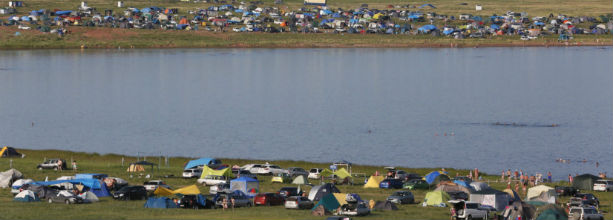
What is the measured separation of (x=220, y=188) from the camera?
1785 inches

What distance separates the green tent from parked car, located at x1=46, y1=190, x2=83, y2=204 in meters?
10.4

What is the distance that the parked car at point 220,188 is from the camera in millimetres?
44147

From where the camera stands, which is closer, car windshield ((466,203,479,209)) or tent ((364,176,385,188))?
car windshield ((466,203,479,209))

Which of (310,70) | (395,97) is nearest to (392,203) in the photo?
(395,97)

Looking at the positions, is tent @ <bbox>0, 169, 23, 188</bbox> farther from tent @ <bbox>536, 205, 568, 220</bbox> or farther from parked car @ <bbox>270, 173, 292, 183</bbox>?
tent @ <bbox>536, 205, 568, 220</bbox>

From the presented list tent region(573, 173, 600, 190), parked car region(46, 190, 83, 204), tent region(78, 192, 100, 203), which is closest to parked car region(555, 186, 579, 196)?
tent region(573, 173, 600, 190)

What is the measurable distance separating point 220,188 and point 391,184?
30.9 ft

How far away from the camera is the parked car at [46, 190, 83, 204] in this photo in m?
40.7

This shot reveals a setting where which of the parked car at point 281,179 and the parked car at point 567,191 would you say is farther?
the parked car at point 281,179

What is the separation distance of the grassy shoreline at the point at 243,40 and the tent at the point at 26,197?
12661 cm

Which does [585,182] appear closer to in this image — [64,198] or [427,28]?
[64,198]

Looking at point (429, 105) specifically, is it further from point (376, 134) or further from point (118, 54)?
point (118, 54)

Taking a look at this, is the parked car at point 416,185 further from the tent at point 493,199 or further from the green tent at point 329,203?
the green tent at point 329,203

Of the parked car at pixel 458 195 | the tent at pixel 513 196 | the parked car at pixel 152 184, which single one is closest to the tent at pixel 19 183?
the parked car at pixel 152 184
